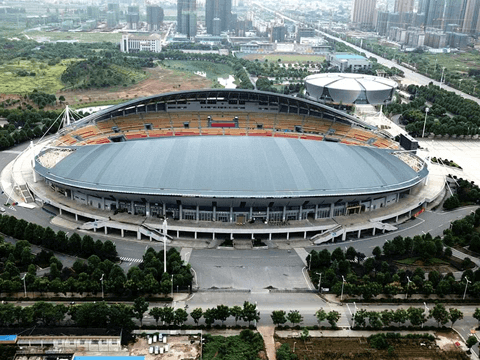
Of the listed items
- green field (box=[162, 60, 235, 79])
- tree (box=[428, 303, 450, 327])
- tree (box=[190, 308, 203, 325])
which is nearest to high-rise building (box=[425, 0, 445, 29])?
green field (box=[162, 60, 235, 79])

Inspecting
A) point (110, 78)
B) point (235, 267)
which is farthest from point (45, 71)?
point (235, 267)

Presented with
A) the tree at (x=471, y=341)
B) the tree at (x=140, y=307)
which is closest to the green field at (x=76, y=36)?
the tree at (x=140, y=307)

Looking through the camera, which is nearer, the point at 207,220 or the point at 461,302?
the point at 461,302

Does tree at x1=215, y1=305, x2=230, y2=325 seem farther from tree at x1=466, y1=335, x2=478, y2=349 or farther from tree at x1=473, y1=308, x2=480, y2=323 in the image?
tree at x1=473, y1=308, x2=480, y2=323

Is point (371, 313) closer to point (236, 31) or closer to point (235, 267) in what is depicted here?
point (235, 267)

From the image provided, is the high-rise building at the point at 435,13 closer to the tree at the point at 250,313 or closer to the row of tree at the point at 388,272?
the row of tree at the point at 388,272

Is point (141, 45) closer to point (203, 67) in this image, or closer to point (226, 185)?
point (203, 67)

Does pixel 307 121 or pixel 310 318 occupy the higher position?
pixel 307 121
